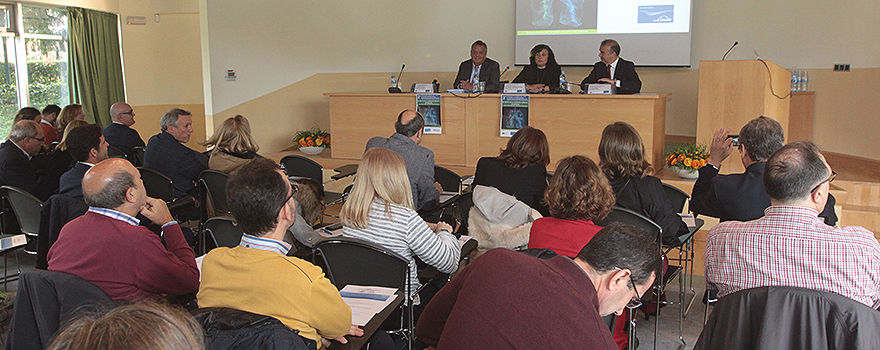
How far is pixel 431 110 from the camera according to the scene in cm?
605

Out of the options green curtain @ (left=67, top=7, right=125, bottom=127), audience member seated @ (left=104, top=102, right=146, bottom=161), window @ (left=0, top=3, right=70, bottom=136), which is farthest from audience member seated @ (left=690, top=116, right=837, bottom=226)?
green curtain @ (left=67, top=7, right=125, bottom=127)

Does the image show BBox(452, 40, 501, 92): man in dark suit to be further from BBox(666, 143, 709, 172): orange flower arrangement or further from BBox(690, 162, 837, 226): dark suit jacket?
BBox(690, 162, 837, 226): dark suit jacket

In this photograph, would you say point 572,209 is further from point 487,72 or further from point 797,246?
point 487,72

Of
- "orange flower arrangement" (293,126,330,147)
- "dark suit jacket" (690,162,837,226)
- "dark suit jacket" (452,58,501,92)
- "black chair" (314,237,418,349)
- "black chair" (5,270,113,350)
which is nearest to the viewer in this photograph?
"black chair" (5,270,113,350)

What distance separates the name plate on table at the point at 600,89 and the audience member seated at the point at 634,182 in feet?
7.80

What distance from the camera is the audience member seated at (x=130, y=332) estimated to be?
743mm

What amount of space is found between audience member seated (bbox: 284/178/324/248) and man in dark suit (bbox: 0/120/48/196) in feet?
7.81

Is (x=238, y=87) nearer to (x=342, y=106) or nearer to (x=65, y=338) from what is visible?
(x=342, y=106)

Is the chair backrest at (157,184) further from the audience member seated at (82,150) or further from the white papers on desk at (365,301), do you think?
the white papers on desk at (365,301)

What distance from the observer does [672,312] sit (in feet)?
11.9

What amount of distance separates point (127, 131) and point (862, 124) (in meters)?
7.40

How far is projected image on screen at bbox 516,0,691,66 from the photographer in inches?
283

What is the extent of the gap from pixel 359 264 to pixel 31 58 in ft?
26.7

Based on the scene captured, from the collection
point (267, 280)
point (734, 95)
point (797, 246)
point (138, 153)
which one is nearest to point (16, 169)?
point (138, 153)
